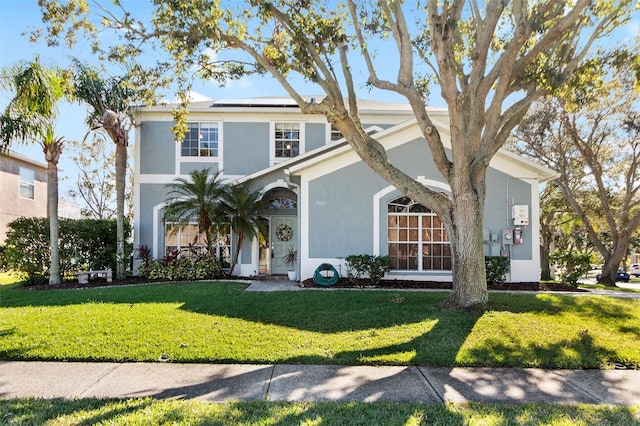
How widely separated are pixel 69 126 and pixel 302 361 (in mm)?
11775

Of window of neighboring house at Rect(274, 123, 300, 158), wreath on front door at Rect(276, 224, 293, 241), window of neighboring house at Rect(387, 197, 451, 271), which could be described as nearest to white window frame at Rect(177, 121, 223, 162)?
window of neighboring house at Rect(274, 123, 300, 158)

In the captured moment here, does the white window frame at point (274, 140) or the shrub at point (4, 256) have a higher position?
the white window frame at point (274, 140)

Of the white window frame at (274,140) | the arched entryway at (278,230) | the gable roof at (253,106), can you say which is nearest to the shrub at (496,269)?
the arched entryway at (278,230)

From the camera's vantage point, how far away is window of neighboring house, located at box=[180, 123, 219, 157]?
15.1 metres

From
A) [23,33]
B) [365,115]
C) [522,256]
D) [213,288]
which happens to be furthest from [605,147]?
[23,33]

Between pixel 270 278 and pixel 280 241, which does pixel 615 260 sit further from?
pixel 270 278

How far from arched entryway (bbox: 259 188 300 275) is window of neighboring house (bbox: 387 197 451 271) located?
409 centimetres

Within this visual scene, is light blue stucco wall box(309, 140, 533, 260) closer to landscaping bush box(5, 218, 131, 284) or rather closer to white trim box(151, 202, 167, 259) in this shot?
white trim box(151, 202, 167, 259)

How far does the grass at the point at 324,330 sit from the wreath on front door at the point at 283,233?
5171mm

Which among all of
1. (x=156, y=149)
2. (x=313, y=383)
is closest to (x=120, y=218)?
(x=156, y=149)

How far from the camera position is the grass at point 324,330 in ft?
17.7

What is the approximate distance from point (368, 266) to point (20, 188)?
2073 cm

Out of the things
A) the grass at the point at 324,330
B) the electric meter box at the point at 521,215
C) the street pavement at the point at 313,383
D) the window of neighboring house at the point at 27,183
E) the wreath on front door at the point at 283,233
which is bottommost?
the street pavement at the point at 313,383

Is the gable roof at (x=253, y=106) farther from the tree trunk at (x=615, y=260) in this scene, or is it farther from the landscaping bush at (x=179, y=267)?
the tree trunk at (x=615, y=260)
